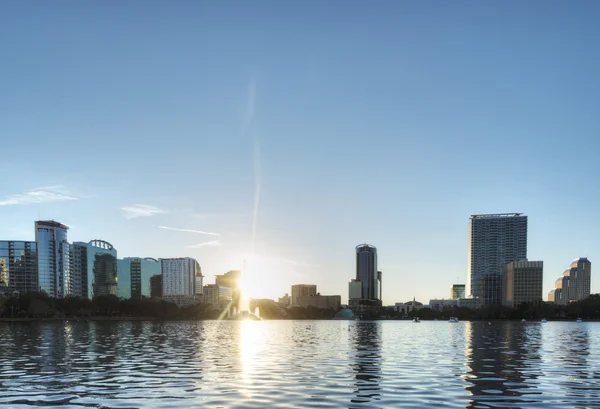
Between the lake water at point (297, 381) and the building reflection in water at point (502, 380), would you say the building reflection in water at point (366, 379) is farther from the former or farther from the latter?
the building reflection in water at point (502, 380)

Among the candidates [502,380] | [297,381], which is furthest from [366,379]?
[502,380]

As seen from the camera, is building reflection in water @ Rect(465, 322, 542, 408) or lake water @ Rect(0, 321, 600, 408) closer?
lake water @ Rect(0, 321, 600, 408)

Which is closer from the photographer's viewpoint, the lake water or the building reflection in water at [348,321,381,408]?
the lake water

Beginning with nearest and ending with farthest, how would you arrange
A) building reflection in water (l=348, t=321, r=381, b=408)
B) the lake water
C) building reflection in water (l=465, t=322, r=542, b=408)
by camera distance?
the lake water, building reflection in water (l=465, t=322, r=542, b=408), building reflection in water (l=348, t=321, r=381, b=408)

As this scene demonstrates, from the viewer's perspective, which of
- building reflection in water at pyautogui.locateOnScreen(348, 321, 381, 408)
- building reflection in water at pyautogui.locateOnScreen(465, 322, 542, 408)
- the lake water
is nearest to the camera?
the lake water

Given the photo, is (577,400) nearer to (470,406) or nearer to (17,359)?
(470,406)

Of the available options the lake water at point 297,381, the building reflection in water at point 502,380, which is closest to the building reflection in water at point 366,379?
the lake water at point 297,381

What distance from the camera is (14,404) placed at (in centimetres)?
3008

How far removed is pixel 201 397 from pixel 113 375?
13.9 m

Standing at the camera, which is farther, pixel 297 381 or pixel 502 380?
pixel 502 380

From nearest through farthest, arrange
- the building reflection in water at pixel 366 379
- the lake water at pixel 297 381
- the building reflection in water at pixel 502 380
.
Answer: the lake water at pixel 297 381 → the building reflection in water at pixel 502 380 → the building reflection in water at pixel 366 379

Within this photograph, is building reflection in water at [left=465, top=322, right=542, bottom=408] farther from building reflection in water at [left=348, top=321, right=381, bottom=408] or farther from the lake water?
building reflection in water at [left=348, top=321, right=381, bottom=408]

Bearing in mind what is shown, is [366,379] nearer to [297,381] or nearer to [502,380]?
[297,381]

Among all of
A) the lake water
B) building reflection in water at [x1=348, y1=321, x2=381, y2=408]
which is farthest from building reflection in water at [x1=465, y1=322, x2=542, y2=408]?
building reflection in water at [x1=348, y1=321, x2=381, y2=408]
